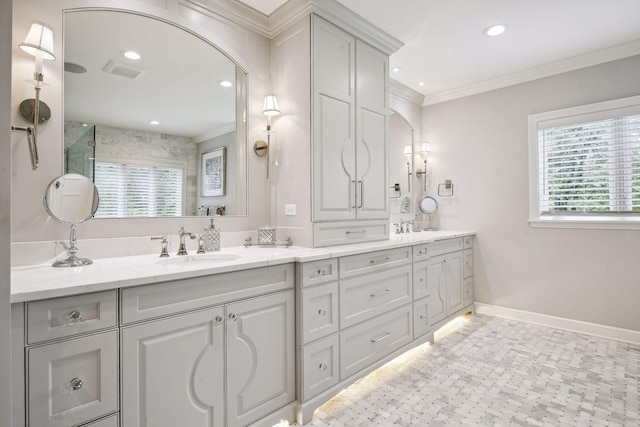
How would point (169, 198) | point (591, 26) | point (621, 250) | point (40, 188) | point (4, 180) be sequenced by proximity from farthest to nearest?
1. point (621, 250)
2. point (591, 26)
3. point (169, 198)
4. point (40, 188)
5. point (4, 180)

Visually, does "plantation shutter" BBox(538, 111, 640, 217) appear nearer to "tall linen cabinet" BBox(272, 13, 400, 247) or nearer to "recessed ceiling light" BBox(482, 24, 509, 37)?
"recessed ceiling light" BBox(482, 24, 509, 37)

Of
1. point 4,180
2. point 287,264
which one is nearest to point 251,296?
point 287,264

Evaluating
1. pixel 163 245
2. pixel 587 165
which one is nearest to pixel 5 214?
pixel 163 245

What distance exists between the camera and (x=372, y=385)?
224cm

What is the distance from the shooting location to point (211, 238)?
→ 2.09 m

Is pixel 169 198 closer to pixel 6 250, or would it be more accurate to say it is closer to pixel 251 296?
pixel 251 296

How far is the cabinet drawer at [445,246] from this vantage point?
120 inches

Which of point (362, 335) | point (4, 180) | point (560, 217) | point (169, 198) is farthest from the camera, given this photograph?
point (560, 217)

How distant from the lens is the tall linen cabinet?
2.26 metres

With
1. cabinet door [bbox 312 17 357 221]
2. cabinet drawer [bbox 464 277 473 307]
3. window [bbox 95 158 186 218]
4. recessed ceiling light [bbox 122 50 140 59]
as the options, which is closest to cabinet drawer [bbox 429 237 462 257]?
cabinet drawer [bbox 464 277 473 307]

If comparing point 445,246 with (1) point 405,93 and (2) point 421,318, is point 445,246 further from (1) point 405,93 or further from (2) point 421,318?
(1) point 405,93

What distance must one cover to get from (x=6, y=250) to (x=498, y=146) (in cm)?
403

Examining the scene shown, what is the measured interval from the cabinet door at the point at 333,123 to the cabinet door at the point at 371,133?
78 millimetres

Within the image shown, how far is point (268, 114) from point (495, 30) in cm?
196
